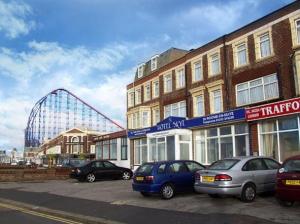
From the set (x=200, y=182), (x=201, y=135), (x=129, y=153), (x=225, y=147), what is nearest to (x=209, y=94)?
(x=201, y=135)

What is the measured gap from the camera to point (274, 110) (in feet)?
68.9

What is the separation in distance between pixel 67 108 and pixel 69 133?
95.2 feet

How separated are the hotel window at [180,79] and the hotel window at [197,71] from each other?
187 centimetres

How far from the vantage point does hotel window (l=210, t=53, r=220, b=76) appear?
29312 mm

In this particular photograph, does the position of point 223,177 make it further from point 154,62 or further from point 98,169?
point 154,62

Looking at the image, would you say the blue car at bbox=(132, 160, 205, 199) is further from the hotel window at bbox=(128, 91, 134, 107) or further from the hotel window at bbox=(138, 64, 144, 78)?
the hotel window at bbox=(138, 64, 144, 78)

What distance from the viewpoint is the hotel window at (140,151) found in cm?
3581

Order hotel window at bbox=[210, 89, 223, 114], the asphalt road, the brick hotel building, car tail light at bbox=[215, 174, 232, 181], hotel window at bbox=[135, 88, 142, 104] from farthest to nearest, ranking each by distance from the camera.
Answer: hotel window at bbox=[135, 88, 142, 104] → hotel window at bbox=[210, 89, 223, 114] → the brick hotel building → car tail light at bbox=[215, 174, 232, 181] → the asphalt road

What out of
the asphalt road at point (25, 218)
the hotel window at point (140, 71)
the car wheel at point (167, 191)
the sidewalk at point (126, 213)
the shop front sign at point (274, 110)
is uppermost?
the hotel window at point (140, 71)

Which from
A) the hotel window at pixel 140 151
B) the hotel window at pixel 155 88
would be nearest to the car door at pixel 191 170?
the hotel window at pixel 140 151

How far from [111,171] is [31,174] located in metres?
7.41

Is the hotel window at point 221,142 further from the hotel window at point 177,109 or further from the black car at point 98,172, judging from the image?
the black car at point 98,172

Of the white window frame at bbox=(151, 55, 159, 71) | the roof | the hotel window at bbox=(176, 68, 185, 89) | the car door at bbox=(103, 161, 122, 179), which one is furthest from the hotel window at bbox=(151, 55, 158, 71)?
the car door at bbox=(103, 161, 122, 179)

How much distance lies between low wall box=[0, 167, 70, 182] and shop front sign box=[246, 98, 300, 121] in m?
17.1
